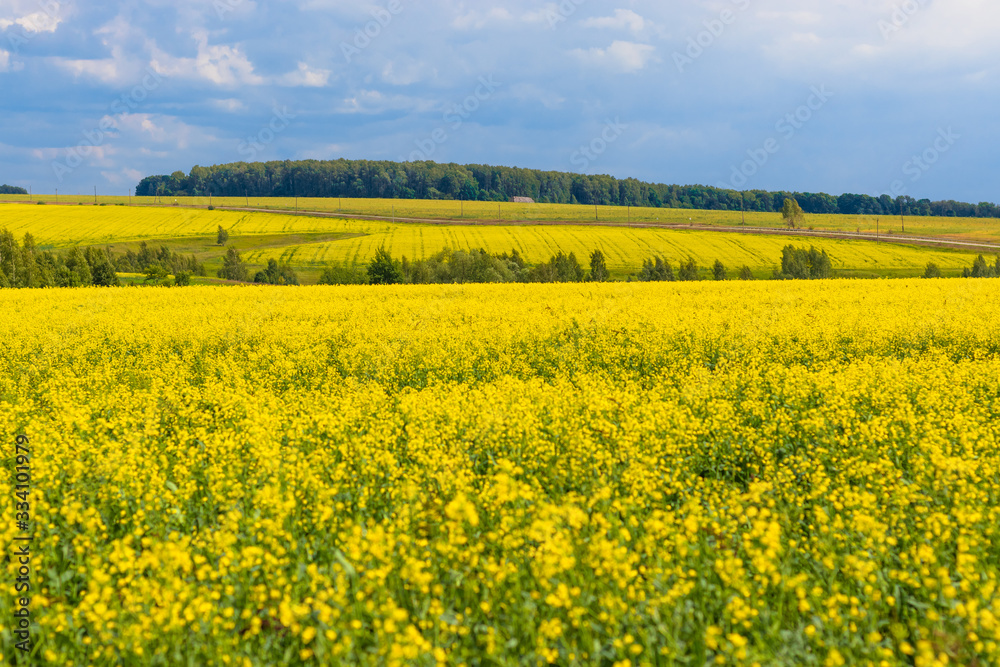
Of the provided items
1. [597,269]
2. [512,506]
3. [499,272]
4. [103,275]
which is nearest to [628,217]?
[597,269]

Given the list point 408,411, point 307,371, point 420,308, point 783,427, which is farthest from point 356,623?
point 420,308

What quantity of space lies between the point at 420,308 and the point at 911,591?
57.1 feet

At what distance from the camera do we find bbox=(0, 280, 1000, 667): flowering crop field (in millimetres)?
4078

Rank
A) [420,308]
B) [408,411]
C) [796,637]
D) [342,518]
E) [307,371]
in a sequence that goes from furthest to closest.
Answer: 1. [420,308]
2. [307,371]
3. [408,411]
4. [342,518]
5. [796,637]

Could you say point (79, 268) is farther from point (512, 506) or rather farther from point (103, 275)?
point (512, 506)

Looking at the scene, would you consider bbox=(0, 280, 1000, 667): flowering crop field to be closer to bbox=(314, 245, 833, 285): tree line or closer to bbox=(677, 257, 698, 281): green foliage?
bbox=(314, 245, 833, 285): tree line

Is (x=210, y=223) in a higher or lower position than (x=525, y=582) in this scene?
higher

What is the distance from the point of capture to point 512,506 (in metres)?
5.79

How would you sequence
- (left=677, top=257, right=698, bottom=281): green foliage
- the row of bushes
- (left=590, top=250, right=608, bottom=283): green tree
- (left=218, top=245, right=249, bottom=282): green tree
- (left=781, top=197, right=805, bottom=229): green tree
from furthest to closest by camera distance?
(left=781, top=197, right=805, bottom=229): green tree → (left=218, top=245, right=249, bottom=282): green tree → (left=590, top=250, right=608, bottom=283): green tree → (left=677, top=257, right=698, bottom=281): green foliage → the row of bushes

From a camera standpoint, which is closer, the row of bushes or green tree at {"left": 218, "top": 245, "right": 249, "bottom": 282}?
the row of bushes

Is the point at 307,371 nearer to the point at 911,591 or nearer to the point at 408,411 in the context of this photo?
the point at 408,411

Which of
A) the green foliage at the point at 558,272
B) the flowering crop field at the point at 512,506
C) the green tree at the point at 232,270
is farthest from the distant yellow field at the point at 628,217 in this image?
the flowering crop field at the point at 512,506

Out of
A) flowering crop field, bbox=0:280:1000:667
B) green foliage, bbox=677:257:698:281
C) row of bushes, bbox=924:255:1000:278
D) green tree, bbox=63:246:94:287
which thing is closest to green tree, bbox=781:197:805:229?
row of bushes, bbox=924:255:1000:278

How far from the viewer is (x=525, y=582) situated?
4.74 meters
